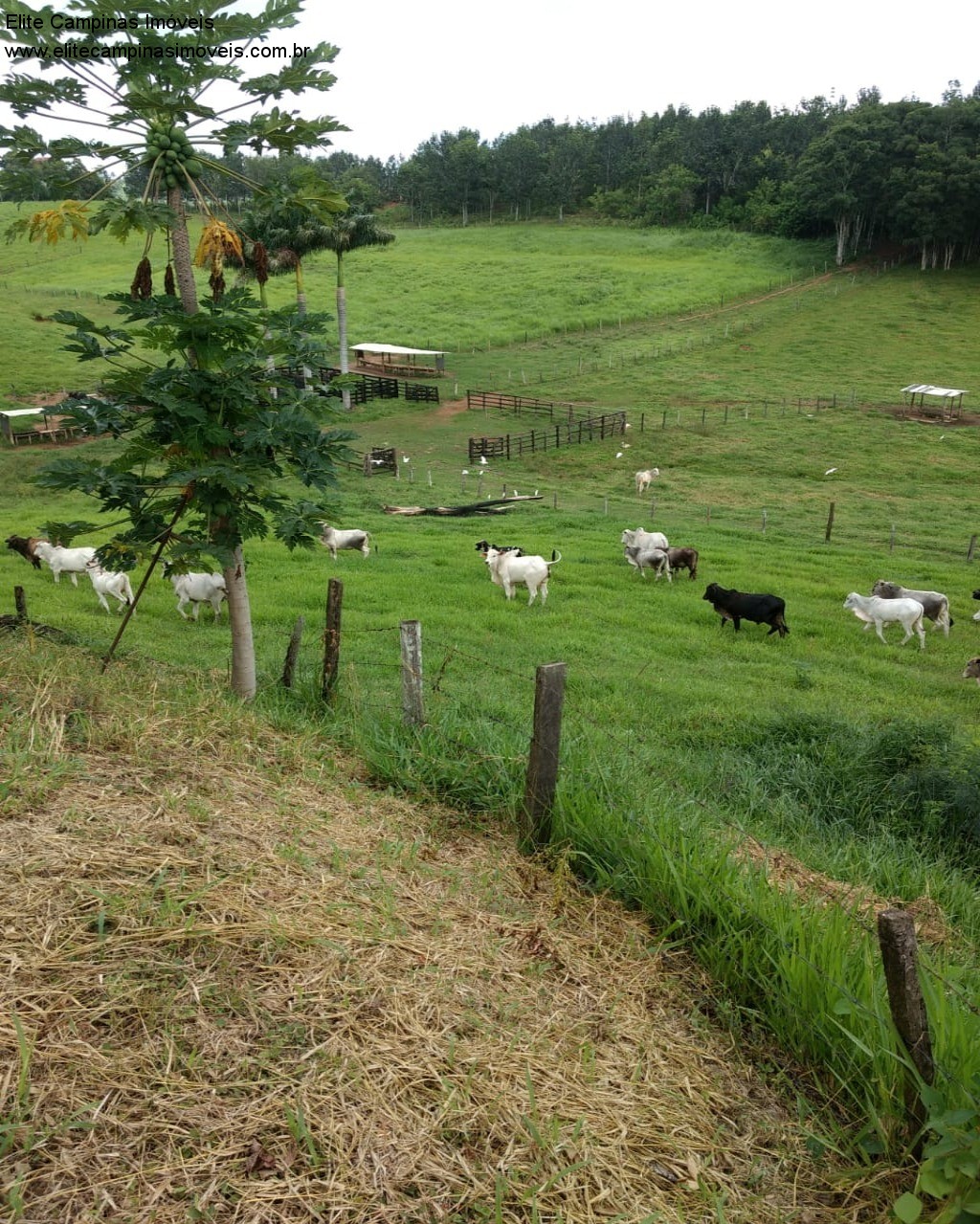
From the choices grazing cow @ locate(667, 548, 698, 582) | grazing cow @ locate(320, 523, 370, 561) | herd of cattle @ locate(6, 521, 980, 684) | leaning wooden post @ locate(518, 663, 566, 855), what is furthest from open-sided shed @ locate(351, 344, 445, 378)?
leaning wooden post @ locate(518, 663, 566, 855)

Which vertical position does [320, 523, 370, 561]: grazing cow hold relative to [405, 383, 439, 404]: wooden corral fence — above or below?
below

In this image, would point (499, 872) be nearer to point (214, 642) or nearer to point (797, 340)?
point (214, 642)

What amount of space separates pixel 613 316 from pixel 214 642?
55.3m

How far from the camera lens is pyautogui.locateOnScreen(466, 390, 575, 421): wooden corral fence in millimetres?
41844

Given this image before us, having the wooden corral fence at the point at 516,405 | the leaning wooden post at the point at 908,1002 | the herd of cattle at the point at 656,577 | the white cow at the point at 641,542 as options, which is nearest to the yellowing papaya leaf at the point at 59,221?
the leaning wooden post at the point at 908,1002

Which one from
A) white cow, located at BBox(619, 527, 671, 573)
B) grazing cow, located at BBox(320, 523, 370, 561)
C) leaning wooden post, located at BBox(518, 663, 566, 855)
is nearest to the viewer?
leaning wooden post, located at BBox(518, 663, 566, 855)

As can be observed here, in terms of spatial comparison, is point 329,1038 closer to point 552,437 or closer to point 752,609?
point 752,609

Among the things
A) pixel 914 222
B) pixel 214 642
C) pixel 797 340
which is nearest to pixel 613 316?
pixel 797 340

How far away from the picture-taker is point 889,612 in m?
15.8

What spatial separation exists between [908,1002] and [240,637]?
19.8 feet

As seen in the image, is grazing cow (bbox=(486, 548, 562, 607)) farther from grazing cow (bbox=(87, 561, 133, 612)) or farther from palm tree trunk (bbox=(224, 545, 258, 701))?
palm tree trunk (bbox=(224, 545, 258, 701))

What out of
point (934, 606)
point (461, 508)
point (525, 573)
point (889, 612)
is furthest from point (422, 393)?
point (889, 612)

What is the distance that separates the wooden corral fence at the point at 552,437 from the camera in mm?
35562

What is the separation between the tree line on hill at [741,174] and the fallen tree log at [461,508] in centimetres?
3559
